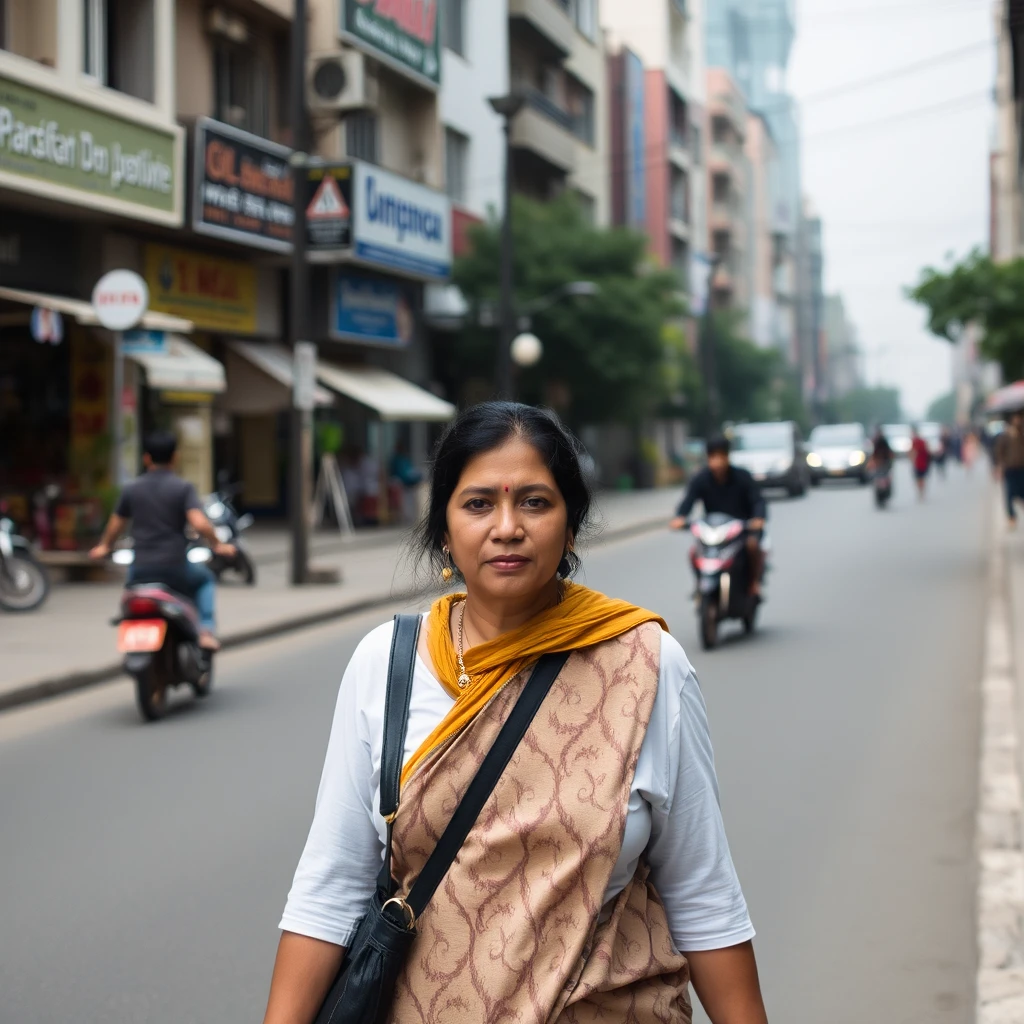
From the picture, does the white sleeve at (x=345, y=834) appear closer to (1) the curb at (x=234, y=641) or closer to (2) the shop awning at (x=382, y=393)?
(1) the curb at (x=234, y=641)

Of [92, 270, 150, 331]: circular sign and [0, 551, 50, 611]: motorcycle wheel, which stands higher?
[92, 270, 150, 331]: circular sign

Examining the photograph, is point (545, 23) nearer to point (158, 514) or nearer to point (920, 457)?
point (920, 457)

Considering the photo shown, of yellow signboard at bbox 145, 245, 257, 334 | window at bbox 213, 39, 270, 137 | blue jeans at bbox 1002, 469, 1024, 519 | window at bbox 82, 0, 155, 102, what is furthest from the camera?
window at bbox 213, 39, 270, 137

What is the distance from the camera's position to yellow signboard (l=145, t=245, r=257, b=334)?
21.5 meters

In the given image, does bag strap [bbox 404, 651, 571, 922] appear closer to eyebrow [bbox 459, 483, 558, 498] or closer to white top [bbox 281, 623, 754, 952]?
white top [bbox 281, 623, 754, 952]

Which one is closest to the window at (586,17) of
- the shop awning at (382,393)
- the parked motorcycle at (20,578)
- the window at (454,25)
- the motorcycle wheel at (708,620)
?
the window at (454,25)

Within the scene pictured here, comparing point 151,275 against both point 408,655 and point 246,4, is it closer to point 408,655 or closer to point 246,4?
point 246,4

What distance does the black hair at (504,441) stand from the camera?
92.3 inches

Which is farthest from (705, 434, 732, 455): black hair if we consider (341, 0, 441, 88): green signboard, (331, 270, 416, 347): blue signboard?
(341, 0, 441, 88): green signboard

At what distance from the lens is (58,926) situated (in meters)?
5.09

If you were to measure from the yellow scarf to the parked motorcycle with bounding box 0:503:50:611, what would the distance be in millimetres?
12566

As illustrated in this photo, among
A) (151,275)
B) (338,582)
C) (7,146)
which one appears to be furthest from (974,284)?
(7,146)

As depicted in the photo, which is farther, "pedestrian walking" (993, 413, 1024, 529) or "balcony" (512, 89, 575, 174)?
"balcony" (512, 89, 575, 174)

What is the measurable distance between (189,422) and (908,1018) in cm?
1716
